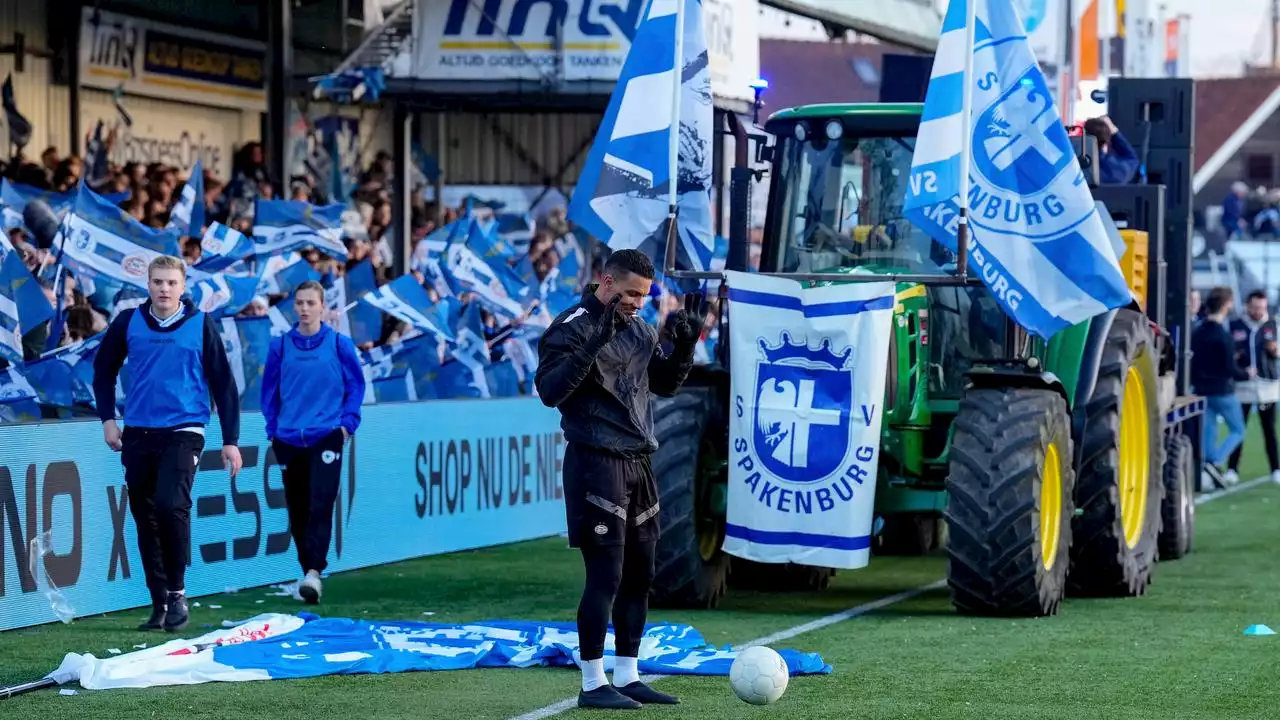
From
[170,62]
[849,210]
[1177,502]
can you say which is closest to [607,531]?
[849,210]

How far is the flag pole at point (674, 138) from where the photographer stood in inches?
460

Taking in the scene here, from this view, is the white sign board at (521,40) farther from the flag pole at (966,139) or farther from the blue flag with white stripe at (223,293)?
the flag pole at (966,139)

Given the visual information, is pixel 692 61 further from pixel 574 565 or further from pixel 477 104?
pixel 477 104

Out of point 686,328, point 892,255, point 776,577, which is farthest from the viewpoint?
point 776,577

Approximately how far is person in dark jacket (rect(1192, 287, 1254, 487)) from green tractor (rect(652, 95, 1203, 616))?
8.13m

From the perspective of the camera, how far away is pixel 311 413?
1241cm

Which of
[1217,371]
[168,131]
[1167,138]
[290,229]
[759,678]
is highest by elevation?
[168,131]

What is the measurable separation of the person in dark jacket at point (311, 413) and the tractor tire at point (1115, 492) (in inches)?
164

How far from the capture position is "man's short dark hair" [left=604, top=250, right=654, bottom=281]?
8477mm

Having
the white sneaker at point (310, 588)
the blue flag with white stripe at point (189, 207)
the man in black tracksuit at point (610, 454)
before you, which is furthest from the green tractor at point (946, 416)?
the blue flag with white stripe at point (189, 207)

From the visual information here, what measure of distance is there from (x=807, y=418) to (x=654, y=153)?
188 cm

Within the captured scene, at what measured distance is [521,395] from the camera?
17250 mm

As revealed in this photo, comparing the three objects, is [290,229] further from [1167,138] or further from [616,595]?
[616,595]

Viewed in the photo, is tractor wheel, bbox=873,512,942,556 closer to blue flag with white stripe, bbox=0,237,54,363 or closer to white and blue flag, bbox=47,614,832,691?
white and blue flag, bbox=47,614,832,691
